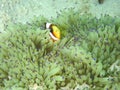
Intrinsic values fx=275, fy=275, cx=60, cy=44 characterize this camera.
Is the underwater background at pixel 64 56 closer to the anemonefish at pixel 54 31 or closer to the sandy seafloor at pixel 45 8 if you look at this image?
the anemonefish at pixel 54 31

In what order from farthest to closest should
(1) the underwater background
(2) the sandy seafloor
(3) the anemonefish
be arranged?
(2) the sandy seafloor → (3) the anemonefish → (1) the underwater background

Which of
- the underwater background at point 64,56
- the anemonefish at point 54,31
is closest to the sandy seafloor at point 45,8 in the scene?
the underwater background at point 64,56

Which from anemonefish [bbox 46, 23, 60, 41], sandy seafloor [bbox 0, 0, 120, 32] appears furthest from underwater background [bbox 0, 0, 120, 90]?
sandy seafloor [bbox 0, 0, 120, 32]

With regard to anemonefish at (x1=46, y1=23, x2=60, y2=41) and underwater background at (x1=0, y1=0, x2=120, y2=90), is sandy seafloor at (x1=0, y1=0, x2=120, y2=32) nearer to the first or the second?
underwater background at (x1=0, y1=0, x2=120, y2=90)

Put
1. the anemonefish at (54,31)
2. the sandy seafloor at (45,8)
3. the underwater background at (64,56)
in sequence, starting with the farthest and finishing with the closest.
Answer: the sandy seafloor at (45,8), the anemonefish at (54,31), the underwater background at (64,56)

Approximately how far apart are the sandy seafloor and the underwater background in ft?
3.85

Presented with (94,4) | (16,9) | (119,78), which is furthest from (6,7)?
(119,78)

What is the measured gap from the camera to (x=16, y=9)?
5.46 meters

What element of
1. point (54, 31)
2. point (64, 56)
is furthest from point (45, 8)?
point (64, 56)

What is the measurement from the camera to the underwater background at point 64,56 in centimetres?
324

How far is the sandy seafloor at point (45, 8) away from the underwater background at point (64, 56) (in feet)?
3.85

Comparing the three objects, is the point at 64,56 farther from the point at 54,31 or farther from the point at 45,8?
the point at 45,8

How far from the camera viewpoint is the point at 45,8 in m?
5.30

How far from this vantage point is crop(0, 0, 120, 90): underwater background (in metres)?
3.24
